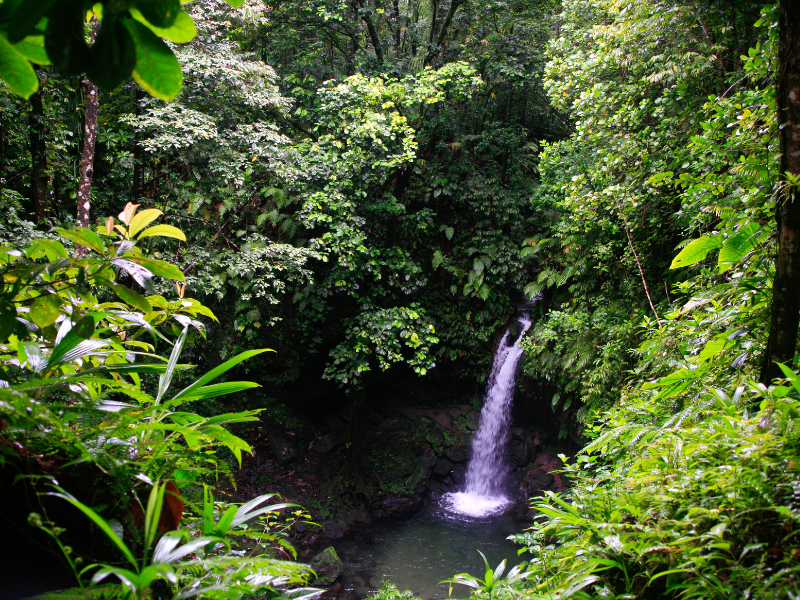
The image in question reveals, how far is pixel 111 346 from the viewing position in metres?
1.57

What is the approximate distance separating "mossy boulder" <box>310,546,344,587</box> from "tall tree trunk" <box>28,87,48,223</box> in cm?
591

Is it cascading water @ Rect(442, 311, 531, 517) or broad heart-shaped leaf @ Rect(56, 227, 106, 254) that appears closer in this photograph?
broad heart-shaped leaf @ Rect(56, 227, 106, 254)

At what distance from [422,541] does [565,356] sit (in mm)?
3780

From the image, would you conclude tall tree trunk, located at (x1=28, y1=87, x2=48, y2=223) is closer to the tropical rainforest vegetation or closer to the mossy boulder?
the tropical rainforest vegetation

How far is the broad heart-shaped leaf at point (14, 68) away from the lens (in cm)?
104

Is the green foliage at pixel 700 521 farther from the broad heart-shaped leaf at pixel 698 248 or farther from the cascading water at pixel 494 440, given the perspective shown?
the cascading water at pixel 494 440

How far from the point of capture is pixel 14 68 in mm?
1062

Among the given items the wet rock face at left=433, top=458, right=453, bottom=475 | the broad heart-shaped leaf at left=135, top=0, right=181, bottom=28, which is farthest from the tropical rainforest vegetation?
the wet rock face at left=433, top=458, right=453, bottom=475

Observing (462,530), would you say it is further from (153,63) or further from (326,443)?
(153,63)

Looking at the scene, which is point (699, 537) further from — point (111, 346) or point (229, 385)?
point (111, 346)

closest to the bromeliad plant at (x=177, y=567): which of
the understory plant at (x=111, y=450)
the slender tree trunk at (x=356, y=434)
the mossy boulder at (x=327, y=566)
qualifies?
the understory plant at (x=111, y=450)

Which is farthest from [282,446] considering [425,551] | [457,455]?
[457,455]

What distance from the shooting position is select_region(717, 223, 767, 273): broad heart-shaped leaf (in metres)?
2.36

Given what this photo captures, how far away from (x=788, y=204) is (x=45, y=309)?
2.62 m
